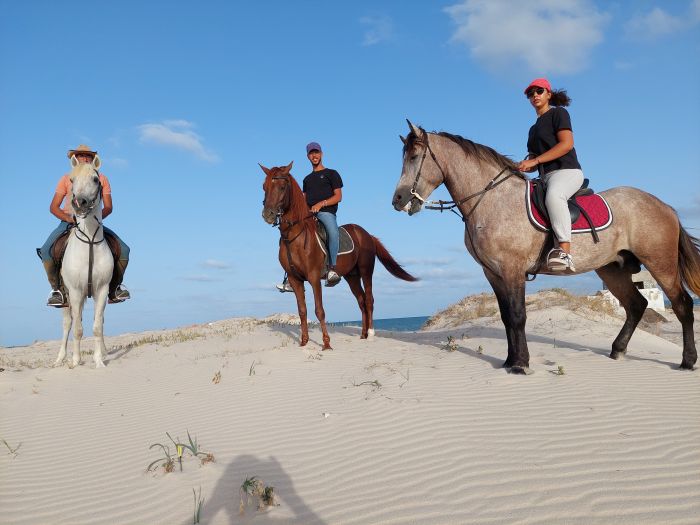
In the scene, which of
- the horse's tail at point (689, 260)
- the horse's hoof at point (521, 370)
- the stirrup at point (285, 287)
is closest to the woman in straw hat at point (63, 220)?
the stirrup at point (285, 287)

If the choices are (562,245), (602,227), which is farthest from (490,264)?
(602,227)

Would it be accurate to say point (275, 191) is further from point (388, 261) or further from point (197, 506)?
point (197, 506)

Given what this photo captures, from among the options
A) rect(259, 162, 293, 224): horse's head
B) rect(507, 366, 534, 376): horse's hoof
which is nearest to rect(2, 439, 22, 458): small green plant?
rect(259, 162, 293, 224): horse's head

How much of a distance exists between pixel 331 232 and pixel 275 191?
1.48 metres

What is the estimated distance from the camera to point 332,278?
9641 millimetres

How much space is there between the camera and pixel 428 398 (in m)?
5.45

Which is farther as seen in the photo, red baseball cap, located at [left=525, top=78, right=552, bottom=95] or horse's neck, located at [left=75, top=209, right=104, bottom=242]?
horse's neck, located at [left=75, top=209, right=104, bottom=242]

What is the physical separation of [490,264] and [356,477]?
352 centimetres

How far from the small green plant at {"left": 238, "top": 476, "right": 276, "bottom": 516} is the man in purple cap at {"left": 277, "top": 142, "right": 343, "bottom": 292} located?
5.90m

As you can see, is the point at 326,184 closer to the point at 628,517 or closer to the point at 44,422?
the point at 44,422

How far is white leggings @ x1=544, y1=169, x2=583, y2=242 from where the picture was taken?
605cm

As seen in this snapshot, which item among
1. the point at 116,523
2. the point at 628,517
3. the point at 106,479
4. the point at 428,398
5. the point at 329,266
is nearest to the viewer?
the point at 628,517

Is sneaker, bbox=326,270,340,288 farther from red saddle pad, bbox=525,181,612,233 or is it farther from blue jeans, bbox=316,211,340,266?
red saddle pad, bbox=525,181,612,233

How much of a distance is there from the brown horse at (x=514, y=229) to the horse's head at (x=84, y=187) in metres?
4.96
